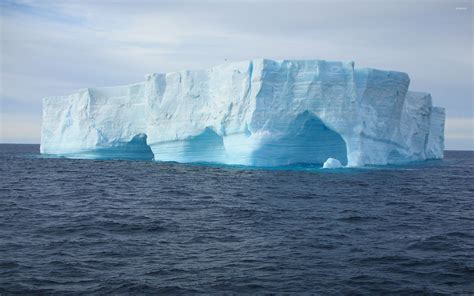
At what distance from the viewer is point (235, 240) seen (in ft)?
27.9

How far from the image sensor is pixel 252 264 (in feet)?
23.2

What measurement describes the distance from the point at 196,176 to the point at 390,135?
1108cm

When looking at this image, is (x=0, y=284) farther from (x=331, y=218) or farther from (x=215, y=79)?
(x=215, y=79)

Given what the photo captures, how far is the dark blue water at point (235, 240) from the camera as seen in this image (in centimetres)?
630

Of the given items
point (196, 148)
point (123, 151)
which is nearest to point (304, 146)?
point (196, 148)

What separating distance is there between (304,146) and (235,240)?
15.3 m

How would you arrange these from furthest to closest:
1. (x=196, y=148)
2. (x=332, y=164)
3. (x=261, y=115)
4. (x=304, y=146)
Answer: (x=196, y=148) < (x=304, y=146) < (x=332, y=164) < (x=261, y=115)

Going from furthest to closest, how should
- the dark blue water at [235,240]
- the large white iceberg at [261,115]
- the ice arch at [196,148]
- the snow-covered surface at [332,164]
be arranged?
the ice arch at [196,148] → the snow-covered surface at [332,164] → the large white iceberg at [261,115] → the dark blue water at [235,240]

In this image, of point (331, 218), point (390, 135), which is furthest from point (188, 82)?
point (331, 218)

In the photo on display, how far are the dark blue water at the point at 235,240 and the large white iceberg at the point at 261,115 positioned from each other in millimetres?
6820

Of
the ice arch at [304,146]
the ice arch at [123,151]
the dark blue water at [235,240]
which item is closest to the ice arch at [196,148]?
the ice arch at [123,151]

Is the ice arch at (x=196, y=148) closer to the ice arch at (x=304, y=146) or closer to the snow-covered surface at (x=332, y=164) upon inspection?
the ice arch at (x=304, y=146)

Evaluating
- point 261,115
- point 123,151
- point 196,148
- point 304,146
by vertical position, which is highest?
point 261,115

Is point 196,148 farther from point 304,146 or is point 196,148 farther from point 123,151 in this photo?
point 123,151
